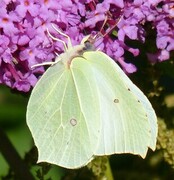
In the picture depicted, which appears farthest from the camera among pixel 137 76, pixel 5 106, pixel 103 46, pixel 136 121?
pixel 5 106

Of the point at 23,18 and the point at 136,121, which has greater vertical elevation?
the point at 23,18

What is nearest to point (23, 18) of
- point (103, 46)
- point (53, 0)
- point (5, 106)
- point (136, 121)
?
point (53, 0)

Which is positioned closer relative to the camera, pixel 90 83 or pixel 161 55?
pixel 90 83

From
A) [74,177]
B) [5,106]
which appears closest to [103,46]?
[74,177]

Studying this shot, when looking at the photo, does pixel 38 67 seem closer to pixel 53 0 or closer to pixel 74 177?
pixel 53 0

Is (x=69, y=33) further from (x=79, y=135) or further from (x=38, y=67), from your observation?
(x=79, y=135)

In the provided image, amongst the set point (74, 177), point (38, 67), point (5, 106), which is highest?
point (38, 67)

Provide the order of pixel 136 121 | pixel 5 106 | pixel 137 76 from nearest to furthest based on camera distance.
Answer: pixel 136 121, pixel 137 76, pixel 5 106
